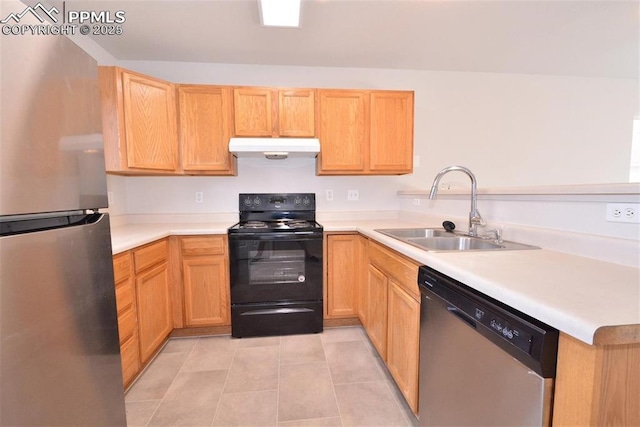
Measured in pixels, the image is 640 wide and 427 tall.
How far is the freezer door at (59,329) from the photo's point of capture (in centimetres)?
64

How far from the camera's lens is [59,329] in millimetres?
775

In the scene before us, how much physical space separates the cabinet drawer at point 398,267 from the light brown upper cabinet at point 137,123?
1.83 meters

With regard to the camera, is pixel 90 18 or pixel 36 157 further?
pixel 90 18

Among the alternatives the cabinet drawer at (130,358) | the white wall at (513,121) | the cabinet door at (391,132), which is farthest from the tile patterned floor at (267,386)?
the white wall at (513,121)

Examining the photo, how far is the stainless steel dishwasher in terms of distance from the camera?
2.15 ft

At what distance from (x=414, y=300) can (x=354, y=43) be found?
212cm

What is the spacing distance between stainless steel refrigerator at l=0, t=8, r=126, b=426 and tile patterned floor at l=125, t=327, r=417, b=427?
0.67m

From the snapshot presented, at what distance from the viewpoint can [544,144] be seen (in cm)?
309

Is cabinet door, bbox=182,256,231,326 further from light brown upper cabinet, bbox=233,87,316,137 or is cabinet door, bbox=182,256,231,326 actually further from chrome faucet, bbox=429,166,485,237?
chrome faucet, bbox=429,166,485,237

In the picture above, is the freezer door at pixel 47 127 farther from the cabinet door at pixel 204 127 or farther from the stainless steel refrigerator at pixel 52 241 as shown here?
the cabinet door at pixel 204 127

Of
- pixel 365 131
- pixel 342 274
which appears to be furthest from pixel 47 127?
pixel 365 131

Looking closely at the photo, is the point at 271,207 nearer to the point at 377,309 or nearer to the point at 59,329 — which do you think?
the point at 377,309

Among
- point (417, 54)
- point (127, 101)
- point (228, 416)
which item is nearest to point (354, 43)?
point (417, 54)

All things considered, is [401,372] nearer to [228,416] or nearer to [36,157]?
[228,416]
